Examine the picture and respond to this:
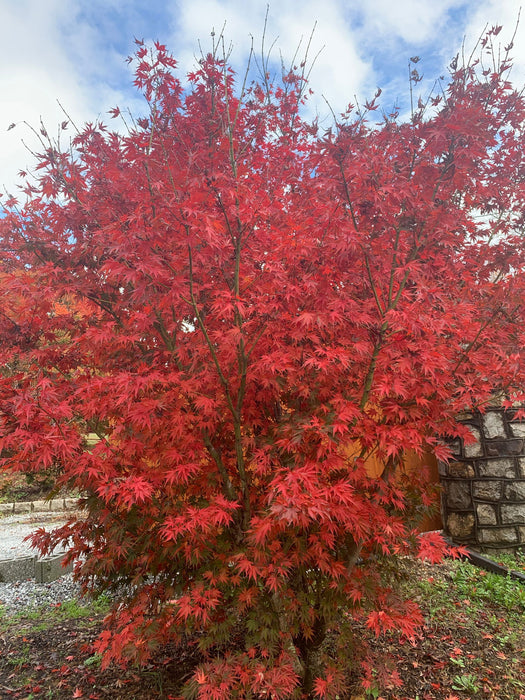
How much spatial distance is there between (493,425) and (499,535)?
1.25 m

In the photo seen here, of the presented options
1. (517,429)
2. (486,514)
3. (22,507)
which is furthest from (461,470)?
(22,507)

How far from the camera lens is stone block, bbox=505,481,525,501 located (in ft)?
17.9

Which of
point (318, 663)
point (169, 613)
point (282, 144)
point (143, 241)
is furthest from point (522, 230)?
point (169, 613)

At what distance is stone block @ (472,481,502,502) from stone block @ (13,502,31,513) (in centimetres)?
815

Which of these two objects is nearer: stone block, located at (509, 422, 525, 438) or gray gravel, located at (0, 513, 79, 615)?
gray gravel, located at (0, 513, 79, 615)

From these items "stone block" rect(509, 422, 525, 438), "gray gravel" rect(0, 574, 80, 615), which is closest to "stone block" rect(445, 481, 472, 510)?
"stone block" rect(509, 422, 525, 438)

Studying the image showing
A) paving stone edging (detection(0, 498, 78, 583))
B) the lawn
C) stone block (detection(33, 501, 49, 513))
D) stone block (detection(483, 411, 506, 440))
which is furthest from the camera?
stone block (detection(33, 501, 49, 513))

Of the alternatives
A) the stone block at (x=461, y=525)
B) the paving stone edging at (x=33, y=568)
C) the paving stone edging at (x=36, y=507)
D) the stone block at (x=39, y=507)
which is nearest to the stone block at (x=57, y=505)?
the paving stone edging at (x=36, y=507)

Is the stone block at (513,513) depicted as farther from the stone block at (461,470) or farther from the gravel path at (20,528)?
the gravel path at (20,528)

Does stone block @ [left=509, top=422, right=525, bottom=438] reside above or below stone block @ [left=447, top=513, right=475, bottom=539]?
above

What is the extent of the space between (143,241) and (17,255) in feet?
4.69

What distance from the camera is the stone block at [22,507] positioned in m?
9.29

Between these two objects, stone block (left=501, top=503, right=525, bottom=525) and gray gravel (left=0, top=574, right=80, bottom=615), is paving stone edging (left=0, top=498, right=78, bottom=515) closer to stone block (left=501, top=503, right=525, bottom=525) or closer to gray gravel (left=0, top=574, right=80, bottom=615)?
gray gravel (left=0, top=574, right=80, bottom=615)

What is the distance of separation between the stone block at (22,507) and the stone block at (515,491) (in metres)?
8.47
